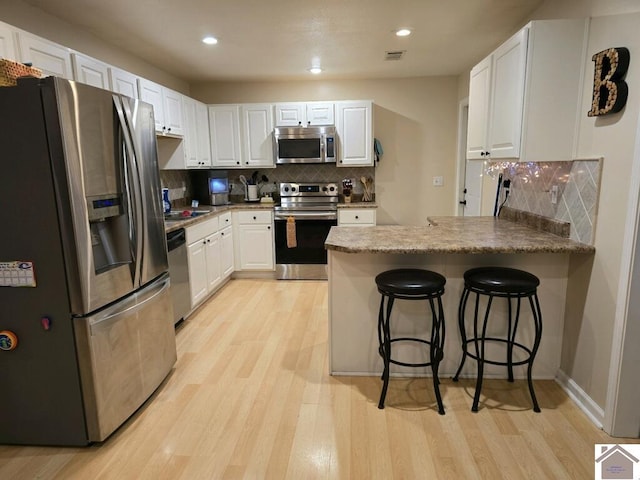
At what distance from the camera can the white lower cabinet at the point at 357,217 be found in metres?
4.66

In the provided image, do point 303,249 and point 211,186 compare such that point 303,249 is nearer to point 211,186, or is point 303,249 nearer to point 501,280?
point 211,186

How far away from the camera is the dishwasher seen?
A: 3156 mm

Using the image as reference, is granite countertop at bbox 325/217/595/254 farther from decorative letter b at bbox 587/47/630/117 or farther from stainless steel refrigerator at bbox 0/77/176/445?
stainless steel refrigerator at bbox 0/77/176/445

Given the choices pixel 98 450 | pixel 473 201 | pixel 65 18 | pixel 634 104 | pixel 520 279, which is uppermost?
pixel 65 18

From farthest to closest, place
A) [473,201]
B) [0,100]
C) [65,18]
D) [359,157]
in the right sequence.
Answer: [359,157]
[473,201]
[65,18]
[0,100]

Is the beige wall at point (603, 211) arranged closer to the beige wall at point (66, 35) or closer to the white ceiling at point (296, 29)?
A: the white ceiling at point (296, 29)

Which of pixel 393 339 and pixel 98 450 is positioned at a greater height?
pixel 393 339

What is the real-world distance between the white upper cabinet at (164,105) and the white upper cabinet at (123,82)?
0.08 meters

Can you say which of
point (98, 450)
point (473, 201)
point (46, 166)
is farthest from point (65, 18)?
point (473, 201)

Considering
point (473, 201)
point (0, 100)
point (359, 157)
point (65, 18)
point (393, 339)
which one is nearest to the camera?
point (0, 100)

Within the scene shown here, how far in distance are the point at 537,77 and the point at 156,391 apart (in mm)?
2914

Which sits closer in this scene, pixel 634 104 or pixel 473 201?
pixel 634 104

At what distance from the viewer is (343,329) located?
2.53 meters

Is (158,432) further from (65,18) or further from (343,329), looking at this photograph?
(65,18)
